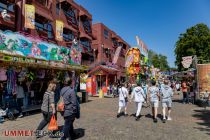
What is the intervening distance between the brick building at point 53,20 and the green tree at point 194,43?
17731 millimetres

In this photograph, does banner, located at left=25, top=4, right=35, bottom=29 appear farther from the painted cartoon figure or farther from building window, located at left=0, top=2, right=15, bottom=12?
the painted cartoon figure

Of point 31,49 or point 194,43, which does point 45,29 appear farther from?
point 194,43

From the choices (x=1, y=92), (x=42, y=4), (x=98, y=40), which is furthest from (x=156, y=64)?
(x=1, y=92)

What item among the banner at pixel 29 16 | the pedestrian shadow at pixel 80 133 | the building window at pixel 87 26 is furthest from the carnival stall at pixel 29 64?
the building window at pixel 87 26

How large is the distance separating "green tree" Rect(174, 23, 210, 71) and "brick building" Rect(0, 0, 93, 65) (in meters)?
17.7

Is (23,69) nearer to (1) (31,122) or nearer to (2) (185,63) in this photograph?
(1) (31,122)

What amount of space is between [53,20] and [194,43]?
2738 cm

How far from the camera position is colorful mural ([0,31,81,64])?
37.6 ft

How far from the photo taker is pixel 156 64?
303 feet

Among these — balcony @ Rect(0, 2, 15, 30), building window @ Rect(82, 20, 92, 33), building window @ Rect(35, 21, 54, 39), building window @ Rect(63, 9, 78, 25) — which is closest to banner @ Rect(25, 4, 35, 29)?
balcony @ Rect(0, 2, 15, 30)

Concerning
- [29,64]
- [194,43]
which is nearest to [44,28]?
[29,64]

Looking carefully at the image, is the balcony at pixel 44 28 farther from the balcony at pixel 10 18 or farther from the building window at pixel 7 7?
the building window at pixel 7 7

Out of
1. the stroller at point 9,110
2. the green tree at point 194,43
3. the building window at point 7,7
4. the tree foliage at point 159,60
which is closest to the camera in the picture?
the stroller at point 9,110

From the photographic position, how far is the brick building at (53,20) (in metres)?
22.7
